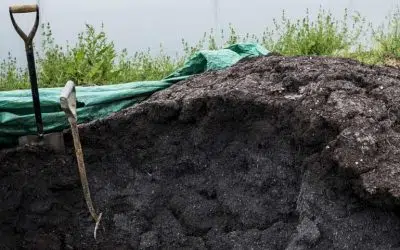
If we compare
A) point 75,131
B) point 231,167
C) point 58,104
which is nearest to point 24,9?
point 58,104

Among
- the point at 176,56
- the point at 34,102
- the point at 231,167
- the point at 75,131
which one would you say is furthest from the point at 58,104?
the point at 176,56

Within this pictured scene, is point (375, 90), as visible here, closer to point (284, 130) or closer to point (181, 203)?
point (284, 130)

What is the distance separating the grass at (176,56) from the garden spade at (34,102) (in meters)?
1.71

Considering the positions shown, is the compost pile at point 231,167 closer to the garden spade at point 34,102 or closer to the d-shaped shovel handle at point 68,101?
the garden spade at point 34,102

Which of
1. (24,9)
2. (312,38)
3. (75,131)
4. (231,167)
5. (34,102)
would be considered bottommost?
(231,167)

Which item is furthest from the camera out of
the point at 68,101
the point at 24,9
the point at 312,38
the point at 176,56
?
the point at 176,56

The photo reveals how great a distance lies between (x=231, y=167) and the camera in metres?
2.77

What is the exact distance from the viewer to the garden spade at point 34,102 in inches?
114

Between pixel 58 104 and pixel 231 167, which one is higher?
pixel 58 104

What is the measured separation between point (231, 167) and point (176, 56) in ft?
10.3

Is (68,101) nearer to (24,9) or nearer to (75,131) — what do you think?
(75,131)

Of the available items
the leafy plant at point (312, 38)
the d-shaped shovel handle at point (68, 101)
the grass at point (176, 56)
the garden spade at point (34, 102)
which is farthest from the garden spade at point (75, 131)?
the leafy plant at point (312, 38)

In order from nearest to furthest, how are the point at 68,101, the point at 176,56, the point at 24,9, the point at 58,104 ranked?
1. the point at 68,101
2. the point at 24,9
3. the point at 58,104
4. the point at 176,56

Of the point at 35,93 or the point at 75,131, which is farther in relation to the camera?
the point at 35,93
